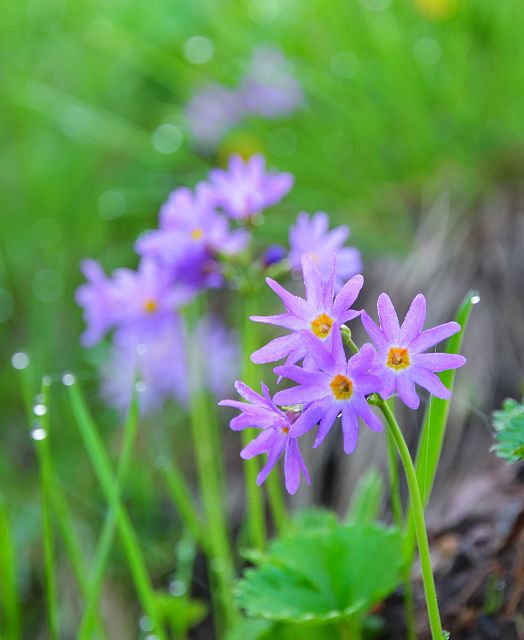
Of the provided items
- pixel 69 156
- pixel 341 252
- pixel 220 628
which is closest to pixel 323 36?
pixel 69 156

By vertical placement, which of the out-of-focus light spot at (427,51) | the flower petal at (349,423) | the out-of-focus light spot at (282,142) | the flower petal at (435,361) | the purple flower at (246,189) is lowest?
the flower petal at (349,423)

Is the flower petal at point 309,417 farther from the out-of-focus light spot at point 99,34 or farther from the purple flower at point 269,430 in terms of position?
the out-of-focus light spot at point 99,34

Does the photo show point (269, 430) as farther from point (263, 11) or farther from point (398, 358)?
point (263, 11)

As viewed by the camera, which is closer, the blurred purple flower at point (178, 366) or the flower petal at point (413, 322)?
the flower petal at point (413, 322)

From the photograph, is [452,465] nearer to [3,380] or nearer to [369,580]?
[369,580]

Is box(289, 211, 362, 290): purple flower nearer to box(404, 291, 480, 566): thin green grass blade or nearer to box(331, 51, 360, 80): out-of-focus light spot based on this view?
box(404, 291, 480, 566): thin green grass blade

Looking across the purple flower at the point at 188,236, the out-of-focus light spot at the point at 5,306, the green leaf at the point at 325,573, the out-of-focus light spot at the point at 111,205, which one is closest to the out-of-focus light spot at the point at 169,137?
the out-of-focus light spot at the point at 111,205
